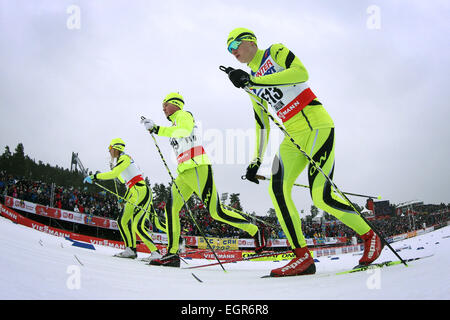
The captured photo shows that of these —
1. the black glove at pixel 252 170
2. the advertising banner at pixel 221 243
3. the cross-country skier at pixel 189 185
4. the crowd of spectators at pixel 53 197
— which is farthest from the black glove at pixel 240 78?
the advertising banner at pixel 221 243

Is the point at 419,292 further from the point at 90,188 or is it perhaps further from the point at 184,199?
the point at 90,188

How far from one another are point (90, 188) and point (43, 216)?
178 ft

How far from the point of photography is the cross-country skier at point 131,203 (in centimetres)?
597

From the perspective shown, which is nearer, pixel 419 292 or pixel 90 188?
pixel 419 292

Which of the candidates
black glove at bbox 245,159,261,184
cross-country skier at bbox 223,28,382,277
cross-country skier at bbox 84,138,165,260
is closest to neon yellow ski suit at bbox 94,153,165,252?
cross-country skier at bbox 84,138,165,260

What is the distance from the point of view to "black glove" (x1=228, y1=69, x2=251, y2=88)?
104 inches

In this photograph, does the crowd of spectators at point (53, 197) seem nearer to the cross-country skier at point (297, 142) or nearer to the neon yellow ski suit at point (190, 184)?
the neon yellow ski suit at point (190, 184)
